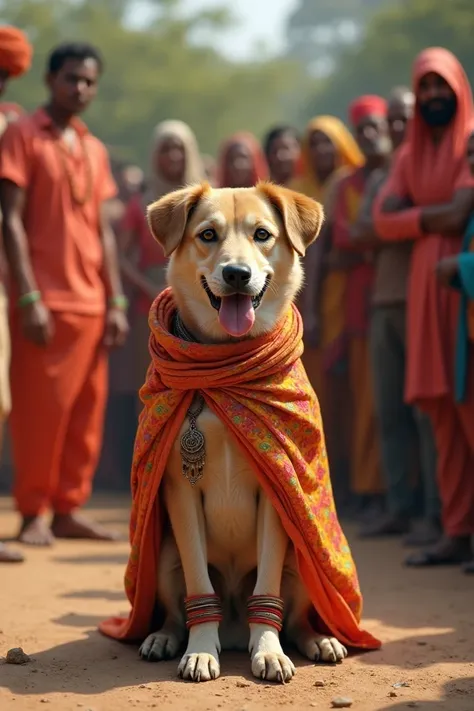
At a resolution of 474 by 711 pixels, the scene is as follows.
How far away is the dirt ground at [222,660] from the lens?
3.81m

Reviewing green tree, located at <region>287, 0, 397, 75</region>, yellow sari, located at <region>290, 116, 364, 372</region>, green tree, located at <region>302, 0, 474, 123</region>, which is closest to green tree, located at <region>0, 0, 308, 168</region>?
green tree, located at <region>302, 0, 474, 123</region>

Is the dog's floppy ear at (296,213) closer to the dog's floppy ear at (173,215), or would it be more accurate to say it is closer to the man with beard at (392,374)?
the dog's floppy ear at (173,215)

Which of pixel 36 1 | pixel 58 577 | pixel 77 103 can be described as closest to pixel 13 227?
pixel 77 103

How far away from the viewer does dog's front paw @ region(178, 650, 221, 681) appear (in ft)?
13.0

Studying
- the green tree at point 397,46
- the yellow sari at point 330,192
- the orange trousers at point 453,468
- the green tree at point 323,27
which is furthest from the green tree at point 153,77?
the orange trousers at point 453,468

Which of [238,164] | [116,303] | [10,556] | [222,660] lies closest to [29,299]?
[116,303]

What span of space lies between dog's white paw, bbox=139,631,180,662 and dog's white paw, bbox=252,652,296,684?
1.31 feet

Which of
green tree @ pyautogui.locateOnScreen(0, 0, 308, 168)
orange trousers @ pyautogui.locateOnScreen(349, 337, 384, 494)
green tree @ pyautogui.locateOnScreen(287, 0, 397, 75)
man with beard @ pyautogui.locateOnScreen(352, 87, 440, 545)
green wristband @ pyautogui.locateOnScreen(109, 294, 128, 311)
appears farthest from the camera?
green tree @ pyautogui.locateOnScreen(287, 0, 397, 75)

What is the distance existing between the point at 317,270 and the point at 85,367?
7.13ft

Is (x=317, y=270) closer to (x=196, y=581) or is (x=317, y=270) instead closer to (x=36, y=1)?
(x=196, y=581)

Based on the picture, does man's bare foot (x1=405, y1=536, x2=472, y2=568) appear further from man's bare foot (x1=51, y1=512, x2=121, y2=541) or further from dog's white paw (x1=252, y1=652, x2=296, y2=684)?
dog's white paw (x1=252, y1=652, x2=296, y2=684)

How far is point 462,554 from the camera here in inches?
251

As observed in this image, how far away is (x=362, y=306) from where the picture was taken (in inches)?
328

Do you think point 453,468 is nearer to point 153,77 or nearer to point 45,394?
point 45,394
